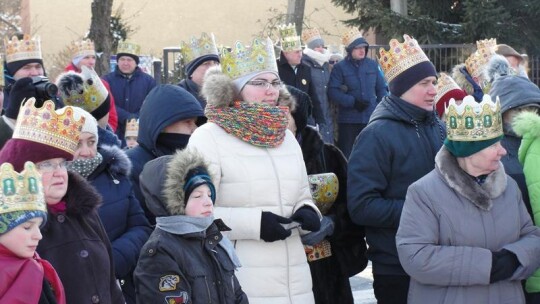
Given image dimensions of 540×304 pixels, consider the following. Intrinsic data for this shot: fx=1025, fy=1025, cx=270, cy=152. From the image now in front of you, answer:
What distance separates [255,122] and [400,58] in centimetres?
123

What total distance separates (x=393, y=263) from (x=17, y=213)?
2571 millimetres

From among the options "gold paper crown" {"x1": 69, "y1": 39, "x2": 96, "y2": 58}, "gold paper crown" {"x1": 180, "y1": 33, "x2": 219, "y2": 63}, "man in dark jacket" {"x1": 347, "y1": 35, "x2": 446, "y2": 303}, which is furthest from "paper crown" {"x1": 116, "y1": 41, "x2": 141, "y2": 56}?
"man in dark jacket" {"x1": 347, "y1": 35, "x2": 446, "y2": 303}

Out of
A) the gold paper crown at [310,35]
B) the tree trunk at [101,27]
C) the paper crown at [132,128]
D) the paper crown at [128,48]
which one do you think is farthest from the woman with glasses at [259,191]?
the tree trunk at [101,27]

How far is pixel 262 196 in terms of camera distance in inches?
213

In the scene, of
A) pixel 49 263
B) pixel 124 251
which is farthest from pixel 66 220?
pixel 124 251

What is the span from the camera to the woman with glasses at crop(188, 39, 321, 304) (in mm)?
5348

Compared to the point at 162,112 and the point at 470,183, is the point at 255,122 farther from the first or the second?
the point at 470,183

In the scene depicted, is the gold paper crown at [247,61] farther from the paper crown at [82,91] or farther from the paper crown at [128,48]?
the paper crown at [128,48]

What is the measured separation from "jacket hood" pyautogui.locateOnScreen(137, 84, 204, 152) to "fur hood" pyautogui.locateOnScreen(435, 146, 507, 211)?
1.57 meters

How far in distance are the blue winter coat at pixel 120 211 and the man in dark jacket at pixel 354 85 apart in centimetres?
906

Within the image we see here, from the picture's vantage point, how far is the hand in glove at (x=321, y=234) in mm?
5711

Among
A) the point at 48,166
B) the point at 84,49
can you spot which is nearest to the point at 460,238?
the point at 48,166

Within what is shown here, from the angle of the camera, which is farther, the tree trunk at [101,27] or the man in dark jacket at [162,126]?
the tree trunk at [101,27]

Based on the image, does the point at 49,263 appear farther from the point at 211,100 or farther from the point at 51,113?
the point at 211,100
